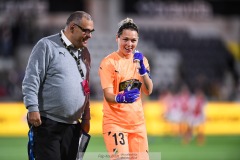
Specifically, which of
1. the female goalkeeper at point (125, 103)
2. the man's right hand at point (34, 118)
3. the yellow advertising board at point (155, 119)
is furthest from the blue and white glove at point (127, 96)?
the yellow advertising board at point (155, 119)

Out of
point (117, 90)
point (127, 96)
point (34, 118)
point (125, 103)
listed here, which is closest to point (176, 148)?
point (117, 90)

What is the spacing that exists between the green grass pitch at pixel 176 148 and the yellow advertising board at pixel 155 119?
81cm

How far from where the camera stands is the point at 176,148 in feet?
61.1

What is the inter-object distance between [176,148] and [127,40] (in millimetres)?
11075

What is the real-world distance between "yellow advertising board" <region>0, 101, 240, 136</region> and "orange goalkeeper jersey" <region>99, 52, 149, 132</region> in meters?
14.4

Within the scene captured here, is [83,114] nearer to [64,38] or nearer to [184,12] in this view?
[64,38]

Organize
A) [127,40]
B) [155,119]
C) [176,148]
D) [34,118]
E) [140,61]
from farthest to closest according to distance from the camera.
→ 1. [155,119]
2. [176,148]
3. [127,40]
4. [140,61]
5. [34,118]

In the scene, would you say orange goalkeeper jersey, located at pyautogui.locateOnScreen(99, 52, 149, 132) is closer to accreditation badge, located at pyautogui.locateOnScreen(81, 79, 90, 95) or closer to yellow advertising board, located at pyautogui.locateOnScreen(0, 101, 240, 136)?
accreditation badge, located at pyautogui.locateOnScreen(81, 79, 90, 95)

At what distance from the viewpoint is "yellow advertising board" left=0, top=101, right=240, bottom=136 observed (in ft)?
72.7

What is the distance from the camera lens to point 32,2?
30.7 m

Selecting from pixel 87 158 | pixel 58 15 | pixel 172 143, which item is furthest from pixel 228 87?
pixel 87 158

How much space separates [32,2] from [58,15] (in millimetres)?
3022

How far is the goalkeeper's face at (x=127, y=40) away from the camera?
7824mm

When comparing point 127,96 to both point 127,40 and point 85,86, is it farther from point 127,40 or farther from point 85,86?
point 127,40
